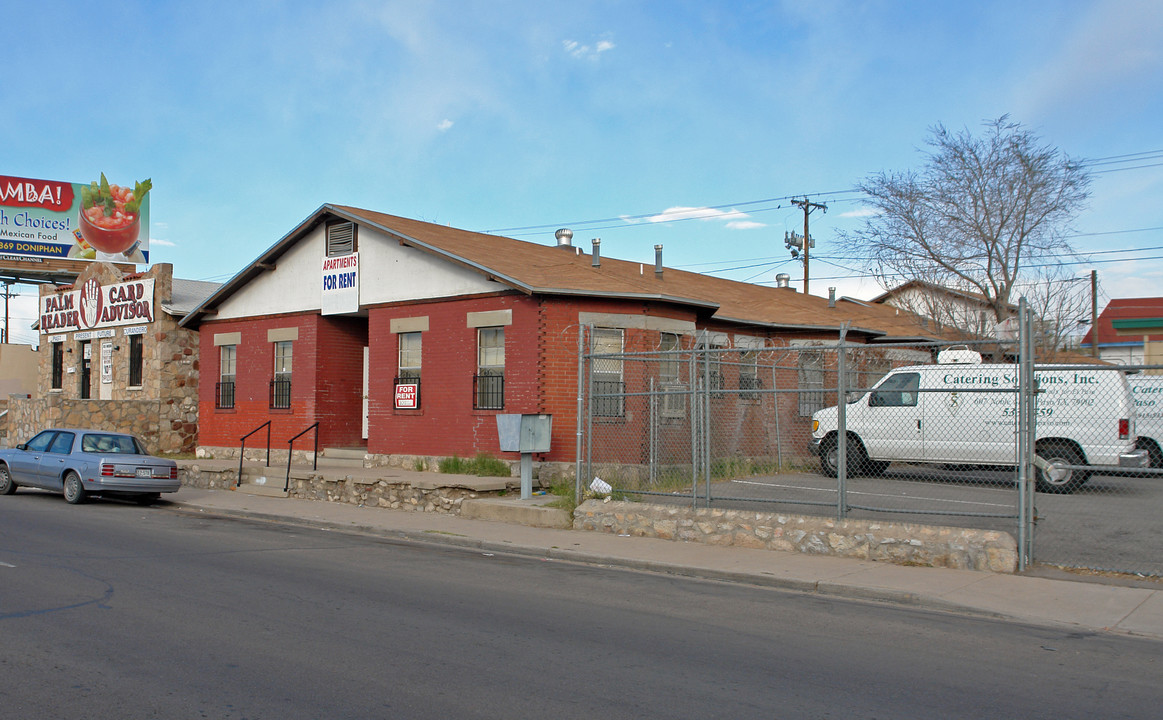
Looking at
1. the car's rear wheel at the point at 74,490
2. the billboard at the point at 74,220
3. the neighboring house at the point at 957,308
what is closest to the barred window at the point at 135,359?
the car's rear wheel at the point at 74,490

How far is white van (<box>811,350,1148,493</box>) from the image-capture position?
14.8 metres

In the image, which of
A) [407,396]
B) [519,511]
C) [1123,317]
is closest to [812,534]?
[519,511]

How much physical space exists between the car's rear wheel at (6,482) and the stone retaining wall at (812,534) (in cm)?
1199

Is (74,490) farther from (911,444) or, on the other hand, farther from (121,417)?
(911,444)

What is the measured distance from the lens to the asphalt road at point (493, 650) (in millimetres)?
5562

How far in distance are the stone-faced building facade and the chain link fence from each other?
585 inches

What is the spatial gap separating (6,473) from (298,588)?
1252 cm

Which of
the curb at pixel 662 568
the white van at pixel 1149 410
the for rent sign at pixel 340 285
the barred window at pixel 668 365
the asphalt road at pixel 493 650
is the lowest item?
the curb at pixel 662 568

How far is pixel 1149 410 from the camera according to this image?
1325cm

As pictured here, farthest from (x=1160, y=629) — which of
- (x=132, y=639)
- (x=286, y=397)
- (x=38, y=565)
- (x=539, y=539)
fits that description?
(x=286, y=397)

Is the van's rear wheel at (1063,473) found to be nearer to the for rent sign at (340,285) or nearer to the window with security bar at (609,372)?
the window with security bar at (609,372)

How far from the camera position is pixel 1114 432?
1493 cm

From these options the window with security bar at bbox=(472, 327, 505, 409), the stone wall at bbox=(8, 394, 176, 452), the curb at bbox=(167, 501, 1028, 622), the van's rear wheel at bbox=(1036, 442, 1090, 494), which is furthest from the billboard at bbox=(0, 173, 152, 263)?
the van's rear wheel at bbox=(1036, 442, 1090, 494)

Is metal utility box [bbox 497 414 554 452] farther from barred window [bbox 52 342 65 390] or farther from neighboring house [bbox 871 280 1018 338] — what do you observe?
barred window [bbox 52 342 65 390]
